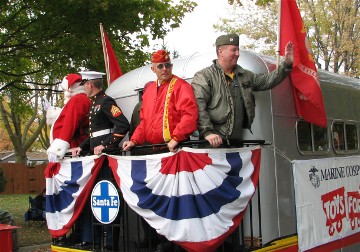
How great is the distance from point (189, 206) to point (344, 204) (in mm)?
2786

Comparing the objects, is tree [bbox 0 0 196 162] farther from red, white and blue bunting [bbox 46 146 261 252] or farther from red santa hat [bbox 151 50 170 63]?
red, white and blue bunting [bbox 46 146 261 252]

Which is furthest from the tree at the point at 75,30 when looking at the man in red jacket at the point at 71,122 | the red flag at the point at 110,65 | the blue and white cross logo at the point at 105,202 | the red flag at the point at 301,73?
the blue and white cross logo at the point at 105,202

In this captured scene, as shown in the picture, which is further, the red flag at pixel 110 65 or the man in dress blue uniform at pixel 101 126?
the red flag at pixel 110 65

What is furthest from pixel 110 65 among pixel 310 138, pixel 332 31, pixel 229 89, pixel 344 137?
pixel 332 31

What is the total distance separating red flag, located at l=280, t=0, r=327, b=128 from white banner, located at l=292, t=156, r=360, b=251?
0.57 metres

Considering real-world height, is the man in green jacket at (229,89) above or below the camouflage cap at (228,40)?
below

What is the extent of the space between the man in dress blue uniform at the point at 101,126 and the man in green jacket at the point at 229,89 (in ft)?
3.31

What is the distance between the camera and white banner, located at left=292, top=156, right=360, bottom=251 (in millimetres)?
5258

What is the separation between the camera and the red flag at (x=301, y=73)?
535 centimetres

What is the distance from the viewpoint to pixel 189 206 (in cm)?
404

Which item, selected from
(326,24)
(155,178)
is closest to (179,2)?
(155,178)

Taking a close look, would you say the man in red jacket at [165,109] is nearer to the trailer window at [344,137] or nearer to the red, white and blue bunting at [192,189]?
the red, white and blue bunting at [192,189]

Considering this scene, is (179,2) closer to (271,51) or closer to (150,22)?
(150,22)

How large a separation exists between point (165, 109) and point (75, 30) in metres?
6.46
